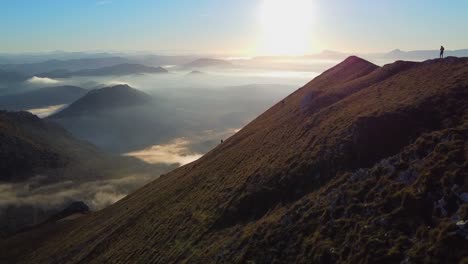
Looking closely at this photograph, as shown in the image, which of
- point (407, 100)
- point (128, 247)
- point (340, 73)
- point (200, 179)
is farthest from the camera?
point (340, 73)

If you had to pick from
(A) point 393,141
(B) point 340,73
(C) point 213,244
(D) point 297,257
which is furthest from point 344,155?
(B) point 340,73

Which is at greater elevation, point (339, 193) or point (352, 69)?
point (352, 69)

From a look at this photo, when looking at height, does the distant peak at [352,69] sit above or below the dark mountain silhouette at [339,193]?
above

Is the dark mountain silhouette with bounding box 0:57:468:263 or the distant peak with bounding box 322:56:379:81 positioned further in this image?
the distant peak with bounding box 322:56:379:81

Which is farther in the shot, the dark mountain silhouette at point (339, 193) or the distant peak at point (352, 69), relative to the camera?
the distant peak at point (352, 69)

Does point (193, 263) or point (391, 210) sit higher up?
point (391, 210)

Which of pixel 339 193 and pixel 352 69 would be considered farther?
pixel 352 69

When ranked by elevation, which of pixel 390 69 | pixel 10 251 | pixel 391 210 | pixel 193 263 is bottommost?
pixel 10 251

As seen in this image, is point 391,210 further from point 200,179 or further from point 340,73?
point 340,73
